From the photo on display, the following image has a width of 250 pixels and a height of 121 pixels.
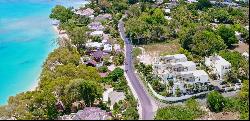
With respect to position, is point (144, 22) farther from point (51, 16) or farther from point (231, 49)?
point (51, 16)

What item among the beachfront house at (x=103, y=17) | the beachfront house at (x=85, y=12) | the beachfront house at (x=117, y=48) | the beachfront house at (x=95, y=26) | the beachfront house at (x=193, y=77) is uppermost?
the beachfront house at (x=85, y=12)

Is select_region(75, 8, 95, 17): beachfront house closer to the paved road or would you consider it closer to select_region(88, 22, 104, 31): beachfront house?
select_region(88, 22, 104, 31): beachfront house

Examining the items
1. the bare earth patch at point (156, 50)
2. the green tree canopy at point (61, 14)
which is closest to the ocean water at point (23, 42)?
the green tree canopy at point (61, 14)

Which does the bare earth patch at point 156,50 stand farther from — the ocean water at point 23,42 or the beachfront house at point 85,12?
the beachfront house at point 85,12

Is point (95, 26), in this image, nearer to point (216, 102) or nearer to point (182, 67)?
point (182, 67)

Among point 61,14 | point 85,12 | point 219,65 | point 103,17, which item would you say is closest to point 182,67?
point 219,65

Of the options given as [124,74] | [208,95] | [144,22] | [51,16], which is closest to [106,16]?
[51,16]
